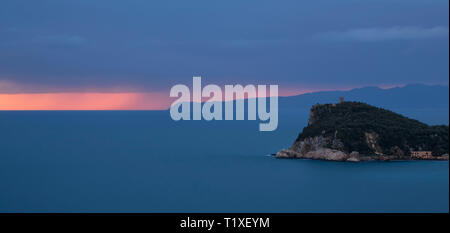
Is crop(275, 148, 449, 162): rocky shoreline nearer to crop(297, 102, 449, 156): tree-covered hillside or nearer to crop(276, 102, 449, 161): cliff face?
crop(276, 102, 449, 161): cliff face

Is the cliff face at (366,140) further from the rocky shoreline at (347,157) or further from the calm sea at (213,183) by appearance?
the calm sea at (213,183)

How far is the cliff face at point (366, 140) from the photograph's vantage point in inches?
2628

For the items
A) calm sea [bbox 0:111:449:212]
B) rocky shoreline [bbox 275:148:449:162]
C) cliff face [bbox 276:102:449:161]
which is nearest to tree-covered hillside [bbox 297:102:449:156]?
cliff face [bbox 276:102:449:161]

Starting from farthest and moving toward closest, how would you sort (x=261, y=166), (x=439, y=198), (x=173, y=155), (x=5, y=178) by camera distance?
(x=173, y=155), (x=261, y=166), (x=5, y=178), (x=439, y=198)

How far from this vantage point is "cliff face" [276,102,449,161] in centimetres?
6675

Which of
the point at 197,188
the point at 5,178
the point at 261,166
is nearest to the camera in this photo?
the point at 197,188

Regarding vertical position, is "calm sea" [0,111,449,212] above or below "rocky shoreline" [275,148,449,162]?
below

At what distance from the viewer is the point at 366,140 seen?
→ 67.6m

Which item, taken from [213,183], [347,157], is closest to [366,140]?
[347,157]

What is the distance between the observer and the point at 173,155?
8969cm
